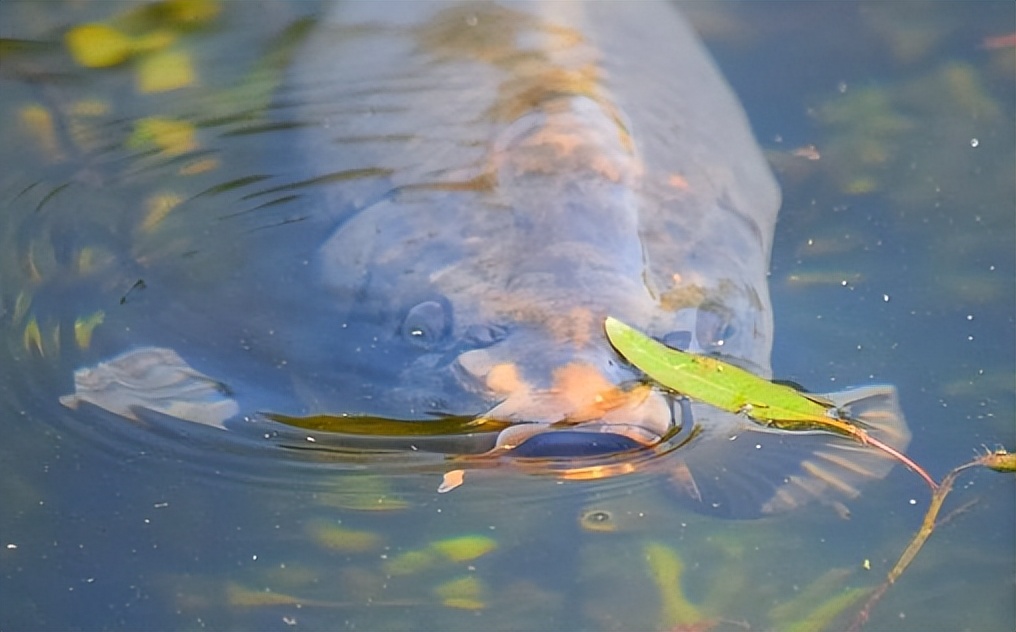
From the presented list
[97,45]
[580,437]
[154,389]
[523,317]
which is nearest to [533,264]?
[523,317]

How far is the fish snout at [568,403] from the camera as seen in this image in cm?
222

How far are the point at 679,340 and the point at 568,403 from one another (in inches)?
11.6

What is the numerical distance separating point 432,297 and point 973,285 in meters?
1.13

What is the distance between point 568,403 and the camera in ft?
7.25

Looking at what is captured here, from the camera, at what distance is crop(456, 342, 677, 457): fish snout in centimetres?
222

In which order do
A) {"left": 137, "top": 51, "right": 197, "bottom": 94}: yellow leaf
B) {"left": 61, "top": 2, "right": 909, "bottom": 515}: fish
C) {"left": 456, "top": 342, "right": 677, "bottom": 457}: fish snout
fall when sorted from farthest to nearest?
{"left": 137, "top": 51, "right": 197, "bottom": 94}: yellow leaf < {"left": 61, "top": 2, "right": 909, "bottom": 515}: fish < {"left": 456, "top": 342, "right": 677, "bottom": 457}: fish snout

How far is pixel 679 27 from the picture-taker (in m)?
3.20

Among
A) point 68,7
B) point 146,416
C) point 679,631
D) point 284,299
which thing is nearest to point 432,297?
point 284,299

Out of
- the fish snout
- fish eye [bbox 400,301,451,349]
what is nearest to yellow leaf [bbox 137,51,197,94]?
fish eye [bbox 400,301,451,349]

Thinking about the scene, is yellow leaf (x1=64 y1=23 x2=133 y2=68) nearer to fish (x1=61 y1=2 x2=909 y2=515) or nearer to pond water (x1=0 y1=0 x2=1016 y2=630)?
pond water (x1=0 y1=0 x2=1016 y2=630)

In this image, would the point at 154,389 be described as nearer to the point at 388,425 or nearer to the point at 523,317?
the point at 388,425

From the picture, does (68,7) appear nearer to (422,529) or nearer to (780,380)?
(422,529)

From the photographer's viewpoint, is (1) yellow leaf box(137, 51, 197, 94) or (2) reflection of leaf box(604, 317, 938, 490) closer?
(2) reflection of leaf box(604, 317, 938, 490)

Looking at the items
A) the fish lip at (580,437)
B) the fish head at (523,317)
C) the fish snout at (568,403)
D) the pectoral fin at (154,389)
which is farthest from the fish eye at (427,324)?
the pectoral fin at (154,389)
